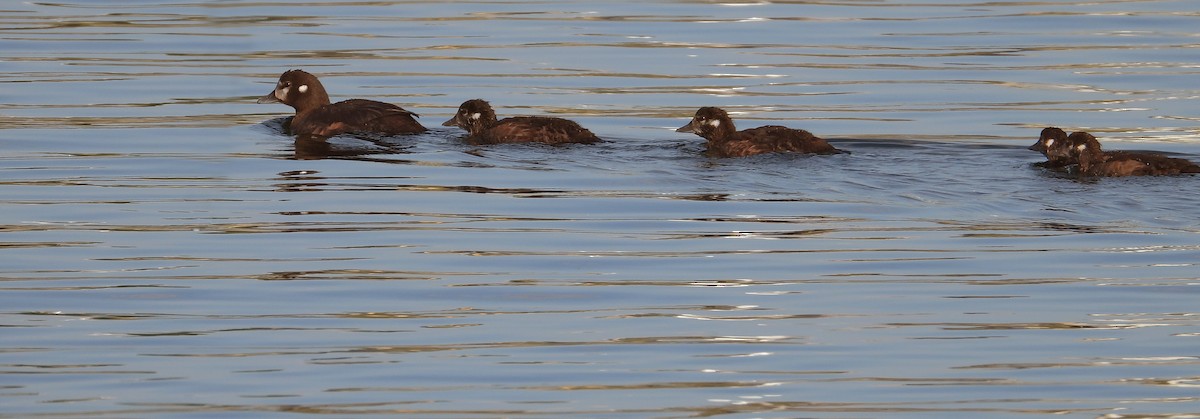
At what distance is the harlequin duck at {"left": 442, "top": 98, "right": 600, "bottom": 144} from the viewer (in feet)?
41.2

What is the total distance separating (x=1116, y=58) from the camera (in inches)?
697

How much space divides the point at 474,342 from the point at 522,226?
254 cm

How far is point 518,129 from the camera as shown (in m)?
12.7

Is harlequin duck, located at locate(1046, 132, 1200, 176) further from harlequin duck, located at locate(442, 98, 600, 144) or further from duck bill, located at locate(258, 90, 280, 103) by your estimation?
duck bill, located at locate(258, 90, 280, 103)

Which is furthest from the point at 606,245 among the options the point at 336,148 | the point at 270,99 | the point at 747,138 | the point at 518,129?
the point at 270,99

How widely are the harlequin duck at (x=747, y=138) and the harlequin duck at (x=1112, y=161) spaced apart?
4.84ft

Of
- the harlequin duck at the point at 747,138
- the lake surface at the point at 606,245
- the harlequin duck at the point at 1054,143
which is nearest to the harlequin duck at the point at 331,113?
the lake surface at the point at 606,245

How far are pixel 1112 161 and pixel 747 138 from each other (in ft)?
7.39

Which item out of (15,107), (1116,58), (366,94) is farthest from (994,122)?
(15,107)

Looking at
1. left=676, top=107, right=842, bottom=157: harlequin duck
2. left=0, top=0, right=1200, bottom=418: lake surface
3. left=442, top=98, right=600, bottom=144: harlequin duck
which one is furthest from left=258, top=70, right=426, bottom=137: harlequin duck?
left=676, top=107, right=842, bottom=157: harlequin duck

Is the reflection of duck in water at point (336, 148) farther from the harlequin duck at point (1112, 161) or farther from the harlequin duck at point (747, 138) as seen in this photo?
the harlequin duck at point (1112, 161)

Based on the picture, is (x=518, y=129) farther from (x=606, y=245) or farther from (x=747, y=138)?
(x=606, y=245)

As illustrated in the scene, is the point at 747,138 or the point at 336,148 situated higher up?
the point at 747,138

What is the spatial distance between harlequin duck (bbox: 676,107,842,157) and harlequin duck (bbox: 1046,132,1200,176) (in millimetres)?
1476
